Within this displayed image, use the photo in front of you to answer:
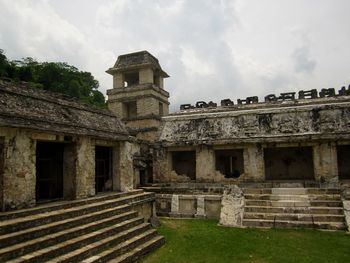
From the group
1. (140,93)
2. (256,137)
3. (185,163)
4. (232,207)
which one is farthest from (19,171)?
(140,93)

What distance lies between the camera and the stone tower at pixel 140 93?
79.6ft

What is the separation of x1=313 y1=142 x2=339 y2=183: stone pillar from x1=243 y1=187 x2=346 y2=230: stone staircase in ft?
6.14

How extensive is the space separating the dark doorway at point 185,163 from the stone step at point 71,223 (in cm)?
919

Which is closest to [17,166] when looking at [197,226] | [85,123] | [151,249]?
[85,123]

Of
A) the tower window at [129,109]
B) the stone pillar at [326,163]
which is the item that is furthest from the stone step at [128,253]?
the tower window at [129,109]

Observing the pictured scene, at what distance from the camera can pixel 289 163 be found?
18141mm

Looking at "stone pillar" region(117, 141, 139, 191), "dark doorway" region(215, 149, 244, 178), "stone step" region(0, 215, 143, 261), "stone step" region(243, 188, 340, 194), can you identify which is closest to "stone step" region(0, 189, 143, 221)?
"stone step" region(0, 215, 143, 261)

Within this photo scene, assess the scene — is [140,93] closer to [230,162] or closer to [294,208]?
[230,162]

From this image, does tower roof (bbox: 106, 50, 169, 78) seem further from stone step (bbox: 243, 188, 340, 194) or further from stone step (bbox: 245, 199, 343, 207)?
stone step (bbox: 245, 199, 343, 207)

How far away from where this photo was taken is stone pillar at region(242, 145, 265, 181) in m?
15.5

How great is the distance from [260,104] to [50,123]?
16916mm

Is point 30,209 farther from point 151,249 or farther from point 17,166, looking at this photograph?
point 151,249

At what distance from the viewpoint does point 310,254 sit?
8.27 meters

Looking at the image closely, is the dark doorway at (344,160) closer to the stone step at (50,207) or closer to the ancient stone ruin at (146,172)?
the ancient stone ruin at (146,172)
